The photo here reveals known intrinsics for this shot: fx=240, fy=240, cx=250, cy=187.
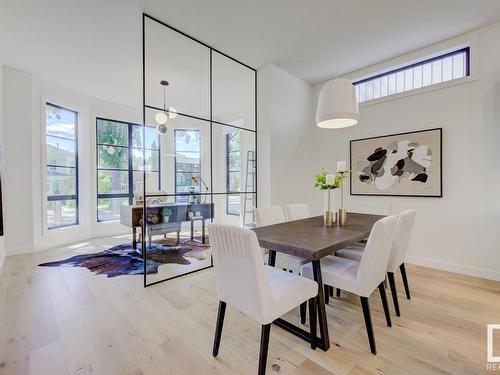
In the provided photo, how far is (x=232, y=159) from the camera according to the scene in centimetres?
577

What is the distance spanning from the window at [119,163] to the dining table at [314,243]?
14.0 ft

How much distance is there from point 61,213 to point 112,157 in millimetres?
1544

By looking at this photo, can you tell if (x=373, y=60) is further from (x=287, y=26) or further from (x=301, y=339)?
(x=301, y=339)

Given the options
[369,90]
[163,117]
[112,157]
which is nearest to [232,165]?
[163,117]

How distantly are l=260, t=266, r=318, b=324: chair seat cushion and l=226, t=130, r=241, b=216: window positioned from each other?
3911 millimetres

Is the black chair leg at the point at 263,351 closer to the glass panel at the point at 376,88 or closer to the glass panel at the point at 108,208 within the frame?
the glass panel at the point at 376,88

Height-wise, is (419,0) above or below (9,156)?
above

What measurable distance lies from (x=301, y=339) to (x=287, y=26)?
333 cm

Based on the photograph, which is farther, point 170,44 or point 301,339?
point 170,44

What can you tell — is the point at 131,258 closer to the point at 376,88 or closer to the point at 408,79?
the point at 376,88

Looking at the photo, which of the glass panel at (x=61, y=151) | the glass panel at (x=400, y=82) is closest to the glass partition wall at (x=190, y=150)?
the glass panel at (x=61, y=151)

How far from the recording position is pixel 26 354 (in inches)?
65.6

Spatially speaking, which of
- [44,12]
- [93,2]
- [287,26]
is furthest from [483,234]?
[44,12]

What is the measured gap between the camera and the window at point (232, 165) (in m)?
5.64
